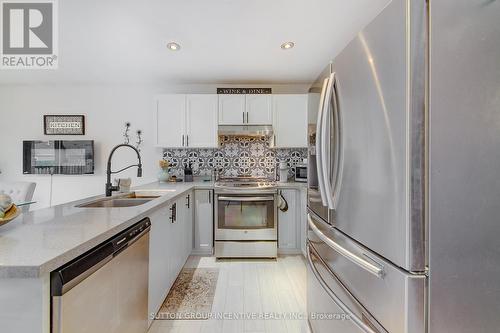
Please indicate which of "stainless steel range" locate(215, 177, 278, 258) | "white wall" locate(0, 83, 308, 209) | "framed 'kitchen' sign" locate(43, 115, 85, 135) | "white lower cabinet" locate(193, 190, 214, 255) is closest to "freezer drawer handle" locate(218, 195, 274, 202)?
"stainless steel range" locate(215, 177, 278, 258)

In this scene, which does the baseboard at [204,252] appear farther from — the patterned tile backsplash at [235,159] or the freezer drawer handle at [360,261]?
the freezer drawer handle at [360,261]

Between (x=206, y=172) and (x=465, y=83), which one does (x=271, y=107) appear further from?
(x=465, y=83)

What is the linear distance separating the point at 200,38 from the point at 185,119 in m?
1.17

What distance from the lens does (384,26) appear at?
0.78 metres

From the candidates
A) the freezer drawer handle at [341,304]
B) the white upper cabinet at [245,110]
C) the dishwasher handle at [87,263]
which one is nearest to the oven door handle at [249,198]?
the white upper cabinet at [245,110]

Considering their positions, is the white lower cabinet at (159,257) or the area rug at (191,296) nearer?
the white lower cabinet at (159,257)

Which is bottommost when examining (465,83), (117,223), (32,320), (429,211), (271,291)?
(271,291)

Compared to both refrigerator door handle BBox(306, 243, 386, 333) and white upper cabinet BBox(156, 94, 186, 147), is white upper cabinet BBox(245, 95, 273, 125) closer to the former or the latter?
white upper cabinet BBox(156, 94, 186, 147)

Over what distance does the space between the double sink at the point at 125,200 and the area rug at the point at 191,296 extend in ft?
2.88

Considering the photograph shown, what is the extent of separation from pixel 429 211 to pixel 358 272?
0.40 metres

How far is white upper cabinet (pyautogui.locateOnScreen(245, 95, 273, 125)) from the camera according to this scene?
10.5ft

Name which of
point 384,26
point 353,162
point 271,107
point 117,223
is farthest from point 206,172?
point 384,26

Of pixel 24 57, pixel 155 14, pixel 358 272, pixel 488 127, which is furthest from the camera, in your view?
pixel 24 57

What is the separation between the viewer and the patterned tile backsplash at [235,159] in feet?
11.7
